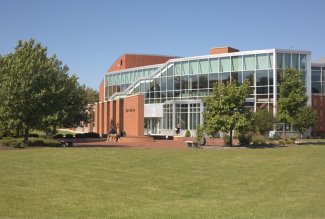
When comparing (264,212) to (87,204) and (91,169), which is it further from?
(91,169)

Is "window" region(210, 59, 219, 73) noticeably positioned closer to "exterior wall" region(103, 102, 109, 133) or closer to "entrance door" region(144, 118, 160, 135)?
"entrance door" region(144, 118, 160, 135)

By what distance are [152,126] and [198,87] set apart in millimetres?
7850

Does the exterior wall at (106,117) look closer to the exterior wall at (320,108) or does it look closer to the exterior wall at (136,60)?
the exterior wall at (136,60)

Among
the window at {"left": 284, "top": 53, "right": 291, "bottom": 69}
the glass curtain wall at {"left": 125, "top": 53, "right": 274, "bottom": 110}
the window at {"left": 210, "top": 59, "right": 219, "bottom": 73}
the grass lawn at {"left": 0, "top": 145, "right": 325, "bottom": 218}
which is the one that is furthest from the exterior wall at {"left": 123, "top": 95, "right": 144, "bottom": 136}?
the grass lawn at {"left": 0, "top": 145, "right": 325, "bottom": 218}

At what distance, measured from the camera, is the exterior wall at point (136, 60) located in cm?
7331

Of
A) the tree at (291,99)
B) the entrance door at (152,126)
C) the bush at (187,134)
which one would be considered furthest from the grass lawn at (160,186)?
the entrance door at (152,126)

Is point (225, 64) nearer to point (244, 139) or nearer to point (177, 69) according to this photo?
point (177, 69)

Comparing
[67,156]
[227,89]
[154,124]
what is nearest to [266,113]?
[227,89]

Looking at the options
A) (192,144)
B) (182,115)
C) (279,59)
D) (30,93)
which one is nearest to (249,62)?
(279,59)

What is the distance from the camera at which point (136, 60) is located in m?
74.0

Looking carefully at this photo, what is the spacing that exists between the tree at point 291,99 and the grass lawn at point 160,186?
509 inches

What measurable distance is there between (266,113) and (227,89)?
8.24m

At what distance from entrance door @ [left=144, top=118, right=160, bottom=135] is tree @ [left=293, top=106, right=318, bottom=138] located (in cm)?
1847

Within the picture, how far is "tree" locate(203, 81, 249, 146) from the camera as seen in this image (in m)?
32.2
